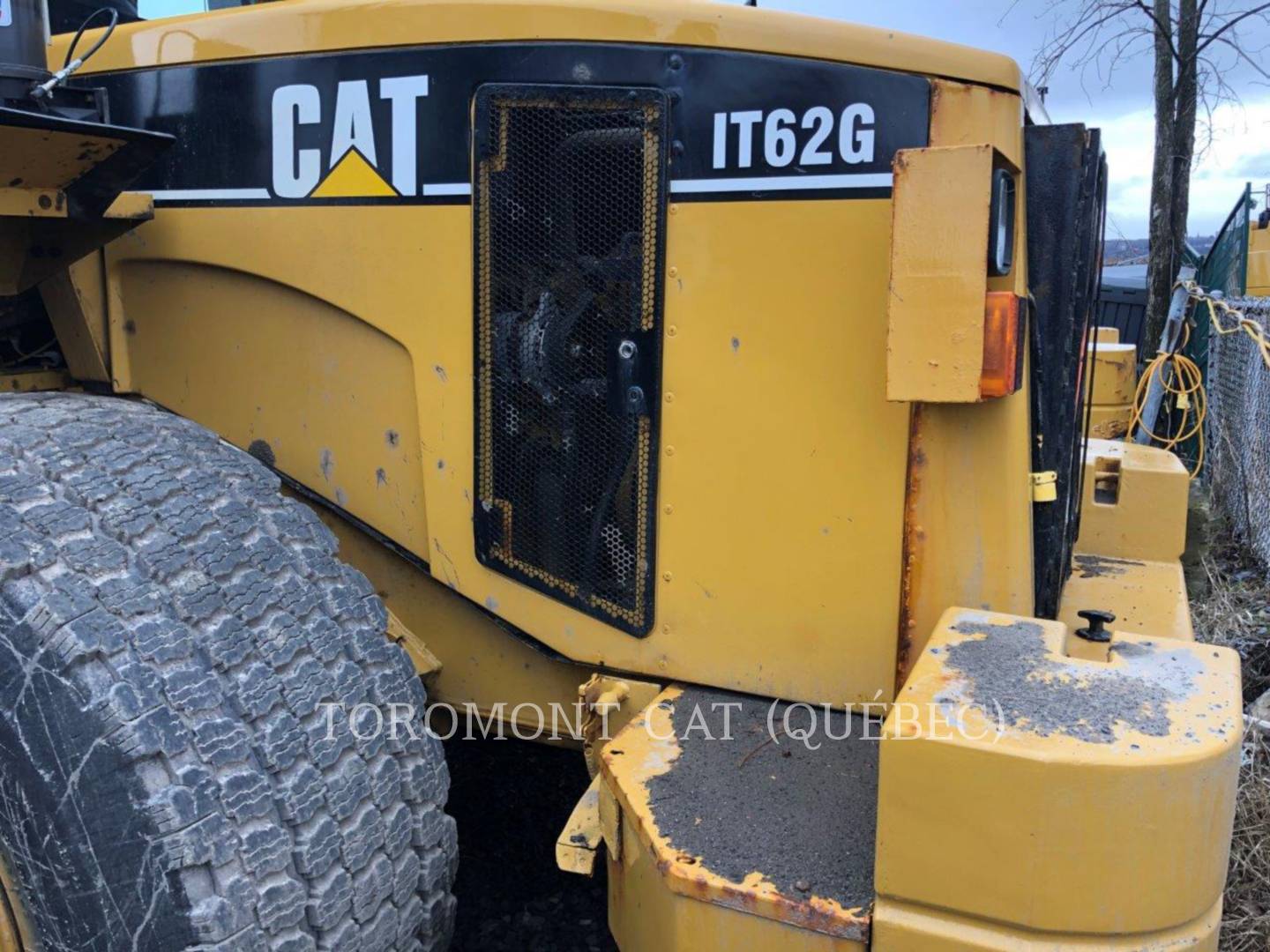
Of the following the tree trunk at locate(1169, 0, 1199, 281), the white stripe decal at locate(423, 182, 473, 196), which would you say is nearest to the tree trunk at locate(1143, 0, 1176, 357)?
the tree trunk at locate(1169, 0, 1199, 281)

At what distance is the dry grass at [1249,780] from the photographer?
2770 millimetres

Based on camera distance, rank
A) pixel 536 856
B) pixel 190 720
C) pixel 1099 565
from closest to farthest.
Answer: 1. pixel 190 720
2. pixel 536 856
3. pixel 1099 565

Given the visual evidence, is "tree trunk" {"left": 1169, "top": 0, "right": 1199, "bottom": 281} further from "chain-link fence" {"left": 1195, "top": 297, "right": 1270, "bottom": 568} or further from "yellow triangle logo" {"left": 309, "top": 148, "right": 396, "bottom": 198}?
"yellow triangle logo" {"left": 309, "top": 148, "right": 396, "bottom": 198}

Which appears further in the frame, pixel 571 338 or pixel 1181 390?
pixel 1181 390

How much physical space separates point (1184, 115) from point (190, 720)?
956 cm

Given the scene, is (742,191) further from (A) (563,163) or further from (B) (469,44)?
(B) (469,44)

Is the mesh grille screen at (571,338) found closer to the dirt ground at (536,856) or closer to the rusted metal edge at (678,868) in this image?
the rusted metal edge at (678,868)

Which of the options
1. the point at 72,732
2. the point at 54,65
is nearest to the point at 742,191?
the point at 72,732

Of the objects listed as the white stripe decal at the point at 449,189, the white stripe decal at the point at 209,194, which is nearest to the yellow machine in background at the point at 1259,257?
the white stripe decal at the point at 449,189

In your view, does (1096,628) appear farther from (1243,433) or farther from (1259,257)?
(1259,257)

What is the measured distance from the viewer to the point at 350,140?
2244mm

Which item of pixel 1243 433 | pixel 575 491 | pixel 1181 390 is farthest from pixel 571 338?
pixel 1181 390

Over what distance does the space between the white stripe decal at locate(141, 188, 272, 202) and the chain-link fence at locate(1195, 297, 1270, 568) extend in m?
4.50

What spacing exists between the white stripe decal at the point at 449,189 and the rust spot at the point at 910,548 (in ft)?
3.01
